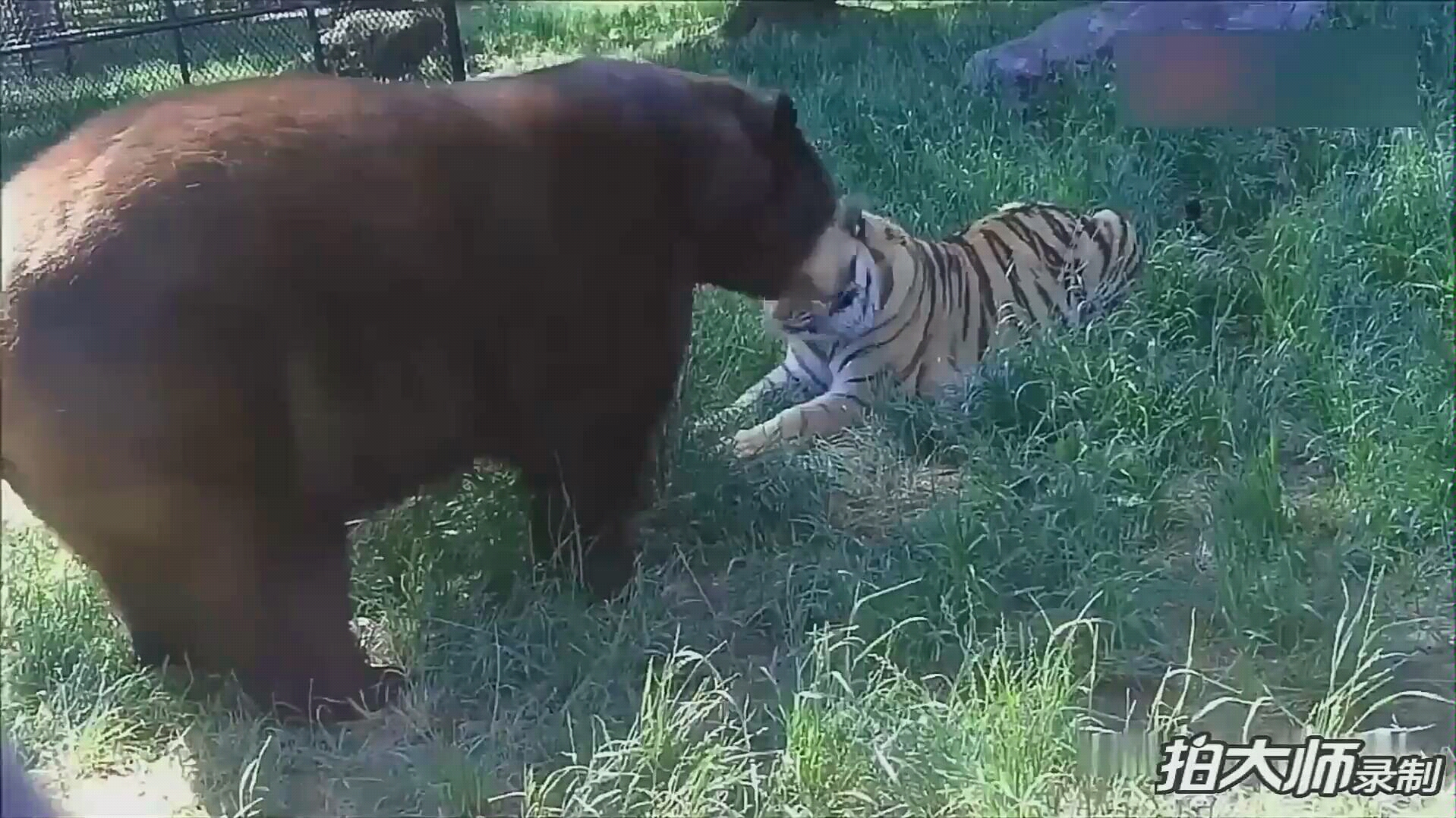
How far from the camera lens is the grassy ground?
1678mm

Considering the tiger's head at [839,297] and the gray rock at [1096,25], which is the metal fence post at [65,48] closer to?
the tiger's head at [839,297]

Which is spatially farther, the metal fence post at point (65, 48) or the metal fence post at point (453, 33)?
the metal fence post at point (453, 33)

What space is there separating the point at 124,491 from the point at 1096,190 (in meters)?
2.41

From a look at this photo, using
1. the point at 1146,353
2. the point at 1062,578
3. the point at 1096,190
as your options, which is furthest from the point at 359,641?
the point at 1096,190

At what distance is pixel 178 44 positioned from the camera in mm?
1592

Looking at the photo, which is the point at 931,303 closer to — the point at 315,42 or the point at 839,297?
the point at 839,297

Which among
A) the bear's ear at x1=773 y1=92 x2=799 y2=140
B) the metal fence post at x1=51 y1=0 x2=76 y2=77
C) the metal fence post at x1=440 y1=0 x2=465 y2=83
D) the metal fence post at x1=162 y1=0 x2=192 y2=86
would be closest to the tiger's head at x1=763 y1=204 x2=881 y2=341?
the bear's ear at x1=773 y1=92 x2=799 y2=140

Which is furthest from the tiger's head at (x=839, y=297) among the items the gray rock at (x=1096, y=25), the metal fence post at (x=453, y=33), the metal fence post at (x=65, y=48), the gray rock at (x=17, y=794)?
the gray rock at (x=17, y=794)

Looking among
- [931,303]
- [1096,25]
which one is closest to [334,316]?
[931,303]

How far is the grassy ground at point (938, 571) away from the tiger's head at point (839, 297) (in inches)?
4.1

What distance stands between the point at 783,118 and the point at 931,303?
100 centimetres

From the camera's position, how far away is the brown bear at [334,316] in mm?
1545

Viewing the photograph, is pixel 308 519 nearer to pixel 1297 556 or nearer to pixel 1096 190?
pixel 1297 556

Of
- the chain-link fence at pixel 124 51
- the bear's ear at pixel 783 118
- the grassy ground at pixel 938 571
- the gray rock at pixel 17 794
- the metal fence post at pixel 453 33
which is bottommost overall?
the grassy ground at pixel 938 571
